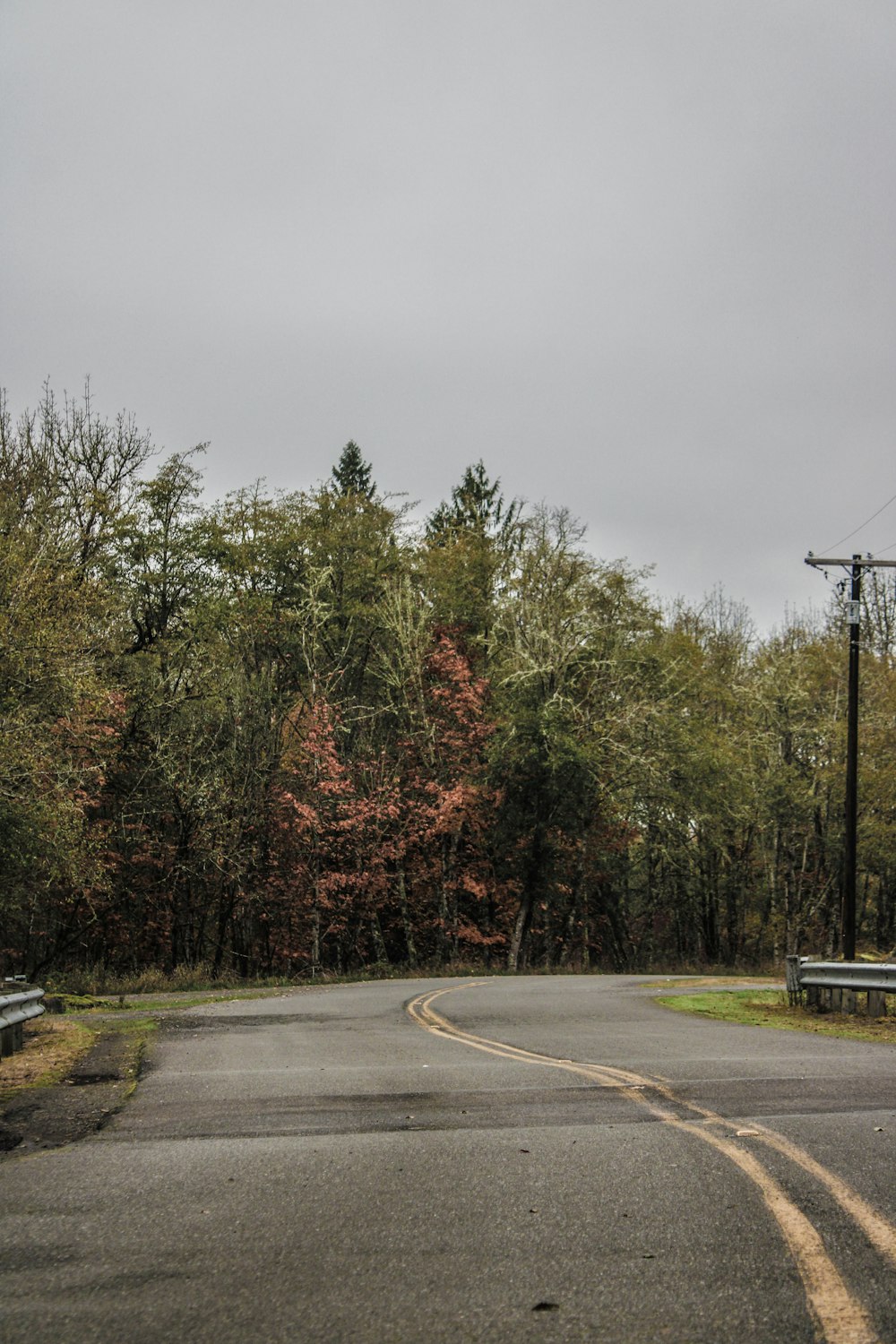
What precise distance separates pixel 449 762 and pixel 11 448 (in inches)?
630

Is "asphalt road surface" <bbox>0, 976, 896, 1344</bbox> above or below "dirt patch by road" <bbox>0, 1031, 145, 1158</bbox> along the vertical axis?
above

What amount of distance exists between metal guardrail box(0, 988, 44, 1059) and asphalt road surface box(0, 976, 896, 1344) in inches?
58.6

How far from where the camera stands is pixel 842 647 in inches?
1812

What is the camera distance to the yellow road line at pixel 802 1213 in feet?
12.9

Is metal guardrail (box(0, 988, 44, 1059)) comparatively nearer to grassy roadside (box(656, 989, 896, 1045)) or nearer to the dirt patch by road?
the dirt patch by road

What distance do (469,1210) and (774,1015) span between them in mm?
12637

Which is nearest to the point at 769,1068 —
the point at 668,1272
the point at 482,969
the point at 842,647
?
the point at 668,1272

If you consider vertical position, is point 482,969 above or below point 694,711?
below

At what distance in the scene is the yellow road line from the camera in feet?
12.9

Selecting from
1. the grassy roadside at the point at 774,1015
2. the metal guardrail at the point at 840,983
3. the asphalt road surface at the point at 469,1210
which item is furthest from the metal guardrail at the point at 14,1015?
the metal guardrail at the point at 840,983

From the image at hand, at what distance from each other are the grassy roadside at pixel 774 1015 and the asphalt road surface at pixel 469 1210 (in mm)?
4550

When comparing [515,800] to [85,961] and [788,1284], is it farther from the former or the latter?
[788,1284]

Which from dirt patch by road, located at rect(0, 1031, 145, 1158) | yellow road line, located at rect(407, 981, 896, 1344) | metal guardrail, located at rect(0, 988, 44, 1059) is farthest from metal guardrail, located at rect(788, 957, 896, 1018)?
metal guardrail, located at rect(0, 988, 44, 1059)

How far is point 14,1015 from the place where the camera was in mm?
10656
